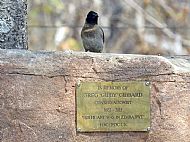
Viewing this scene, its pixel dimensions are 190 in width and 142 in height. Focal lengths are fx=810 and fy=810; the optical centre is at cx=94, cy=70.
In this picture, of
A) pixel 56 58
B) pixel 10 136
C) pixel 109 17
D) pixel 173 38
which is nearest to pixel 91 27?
pixel 56 58

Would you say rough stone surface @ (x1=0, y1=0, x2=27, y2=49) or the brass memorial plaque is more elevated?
rough stone surface @ (x1=0, y1=0, x2=27, y2=49)

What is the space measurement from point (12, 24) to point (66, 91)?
761mm

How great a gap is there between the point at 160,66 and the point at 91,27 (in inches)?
28.8

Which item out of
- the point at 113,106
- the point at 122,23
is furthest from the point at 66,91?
the point at 122,23

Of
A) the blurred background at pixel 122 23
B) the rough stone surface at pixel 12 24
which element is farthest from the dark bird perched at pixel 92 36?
the blurred background at pixel 122 23

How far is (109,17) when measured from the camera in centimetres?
1463

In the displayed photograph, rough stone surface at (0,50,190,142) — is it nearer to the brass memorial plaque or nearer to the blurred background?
the brass memorial plaque

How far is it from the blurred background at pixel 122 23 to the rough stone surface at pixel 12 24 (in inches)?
285

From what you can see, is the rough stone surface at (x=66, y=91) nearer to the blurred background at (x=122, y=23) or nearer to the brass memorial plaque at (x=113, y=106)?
the brass memorial plaque at (x=113, y=106)

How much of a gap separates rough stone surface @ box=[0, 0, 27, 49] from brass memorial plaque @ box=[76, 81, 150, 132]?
719 mm

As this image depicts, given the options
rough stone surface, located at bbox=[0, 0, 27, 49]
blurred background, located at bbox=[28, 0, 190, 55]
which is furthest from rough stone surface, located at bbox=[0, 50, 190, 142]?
blurred background, located at bbox=[28, 0, 190, 55]

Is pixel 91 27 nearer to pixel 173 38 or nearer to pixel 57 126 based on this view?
pixel 57 126

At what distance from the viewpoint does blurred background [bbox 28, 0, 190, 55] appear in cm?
1351

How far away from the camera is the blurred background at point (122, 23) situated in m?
13.5
